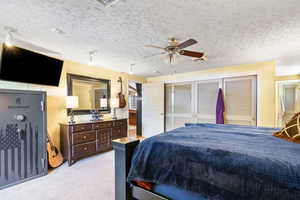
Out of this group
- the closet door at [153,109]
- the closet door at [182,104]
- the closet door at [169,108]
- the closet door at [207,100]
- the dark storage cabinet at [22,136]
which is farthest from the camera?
the closet door at [169,108]

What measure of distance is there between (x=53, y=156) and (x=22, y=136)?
0.78 metres

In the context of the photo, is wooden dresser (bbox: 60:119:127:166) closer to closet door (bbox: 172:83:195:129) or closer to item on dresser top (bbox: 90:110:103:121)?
item on dresser top (bbox: 90:110:103:121)

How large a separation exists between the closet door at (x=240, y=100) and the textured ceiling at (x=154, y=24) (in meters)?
1.13

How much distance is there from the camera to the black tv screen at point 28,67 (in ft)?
7.84

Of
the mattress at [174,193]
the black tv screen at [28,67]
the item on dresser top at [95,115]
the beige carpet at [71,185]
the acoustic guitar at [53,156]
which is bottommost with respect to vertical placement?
the beige carpet at [71,185]

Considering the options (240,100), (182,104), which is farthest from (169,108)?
(240,100)

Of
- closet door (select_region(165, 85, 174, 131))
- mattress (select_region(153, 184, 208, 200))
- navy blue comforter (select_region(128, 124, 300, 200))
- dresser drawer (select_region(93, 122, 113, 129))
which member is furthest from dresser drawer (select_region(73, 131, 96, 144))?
closet door (select_region(165, 85, 174, 131))

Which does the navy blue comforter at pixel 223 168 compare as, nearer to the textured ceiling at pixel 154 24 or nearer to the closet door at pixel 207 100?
the textured ceiling at pixel 154 24

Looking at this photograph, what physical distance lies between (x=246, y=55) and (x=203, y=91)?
5.39 ft

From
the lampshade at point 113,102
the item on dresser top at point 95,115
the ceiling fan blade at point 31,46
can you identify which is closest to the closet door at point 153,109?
the lampshade at point 113,102

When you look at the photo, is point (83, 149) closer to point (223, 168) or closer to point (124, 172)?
point (124, 172)

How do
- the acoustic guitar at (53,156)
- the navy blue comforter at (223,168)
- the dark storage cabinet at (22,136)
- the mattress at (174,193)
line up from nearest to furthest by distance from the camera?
the navy blue comforter at (223,168) → the mattress at (174,193) → the dark storage cabinet at (22,136) → the acoustic guitar at (53,156)

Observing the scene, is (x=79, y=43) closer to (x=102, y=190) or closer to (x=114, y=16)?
(x=114, y=16)

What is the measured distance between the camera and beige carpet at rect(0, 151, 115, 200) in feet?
6.56
